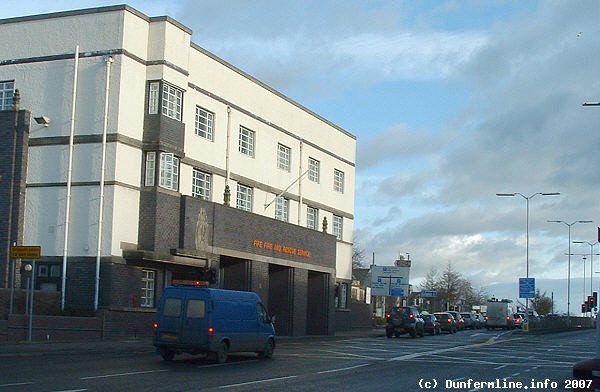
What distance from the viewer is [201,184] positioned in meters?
41.1

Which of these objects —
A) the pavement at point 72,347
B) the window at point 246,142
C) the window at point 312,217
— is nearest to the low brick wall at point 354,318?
the window at point 312,217

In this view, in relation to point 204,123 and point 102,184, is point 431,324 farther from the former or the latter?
point 102,184

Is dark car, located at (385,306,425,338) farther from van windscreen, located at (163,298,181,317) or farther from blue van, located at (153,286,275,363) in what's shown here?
van windscreen, located at (163,298,181,317)

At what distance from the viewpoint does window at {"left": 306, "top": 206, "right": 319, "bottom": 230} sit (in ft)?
173

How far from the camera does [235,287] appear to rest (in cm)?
4256

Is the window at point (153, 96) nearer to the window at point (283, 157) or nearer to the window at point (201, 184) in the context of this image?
Result: the window at point (201, 184)

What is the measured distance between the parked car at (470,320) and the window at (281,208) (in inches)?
1147

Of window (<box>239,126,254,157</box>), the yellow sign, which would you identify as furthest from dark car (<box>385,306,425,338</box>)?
the yellow sign

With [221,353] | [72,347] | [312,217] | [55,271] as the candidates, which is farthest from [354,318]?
[221,353]

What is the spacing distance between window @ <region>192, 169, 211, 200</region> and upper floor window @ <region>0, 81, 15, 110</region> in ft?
27.5

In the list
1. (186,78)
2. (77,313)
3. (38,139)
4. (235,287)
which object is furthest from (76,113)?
(235,287)

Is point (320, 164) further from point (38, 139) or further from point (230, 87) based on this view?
point (38, 139)

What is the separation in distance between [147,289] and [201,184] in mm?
6314

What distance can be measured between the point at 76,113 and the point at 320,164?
68.4 ft
